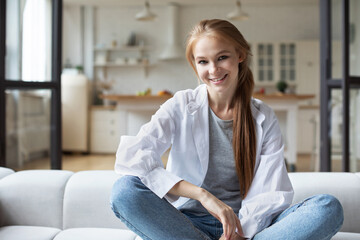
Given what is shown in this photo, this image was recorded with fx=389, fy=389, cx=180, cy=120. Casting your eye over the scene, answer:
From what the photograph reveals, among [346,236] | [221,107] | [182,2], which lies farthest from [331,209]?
[182,2]

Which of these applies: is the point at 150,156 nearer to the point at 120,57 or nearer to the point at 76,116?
the point at 76,116

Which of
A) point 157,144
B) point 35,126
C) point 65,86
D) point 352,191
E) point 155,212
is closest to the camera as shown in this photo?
point 155,212

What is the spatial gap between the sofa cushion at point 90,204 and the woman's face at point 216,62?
60 centimetres

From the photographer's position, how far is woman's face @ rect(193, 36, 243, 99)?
1294 mm

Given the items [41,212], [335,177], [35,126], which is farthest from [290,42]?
[41,212]

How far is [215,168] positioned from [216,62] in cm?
37

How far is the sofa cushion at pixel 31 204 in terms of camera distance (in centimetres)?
161

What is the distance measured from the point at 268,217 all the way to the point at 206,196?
225 mm

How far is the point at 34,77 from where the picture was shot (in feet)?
8.91

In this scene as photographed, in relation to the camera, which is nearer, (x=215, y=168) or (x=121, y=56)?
(x=215, y=168)

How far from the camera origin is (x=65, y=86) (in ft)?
20.8

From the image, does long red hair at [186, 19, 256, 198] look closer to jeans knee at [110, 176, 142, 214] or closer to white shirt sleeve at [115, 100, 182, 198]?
white shirt sleeve at [115, 100, 182, 198]

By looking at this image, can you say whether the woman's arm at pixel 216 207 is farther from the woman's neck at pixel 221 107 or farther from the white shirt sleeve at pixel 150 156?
the woman's neck at pixel 221 107

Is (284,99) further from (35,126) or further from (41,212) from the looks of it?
(41,212)
